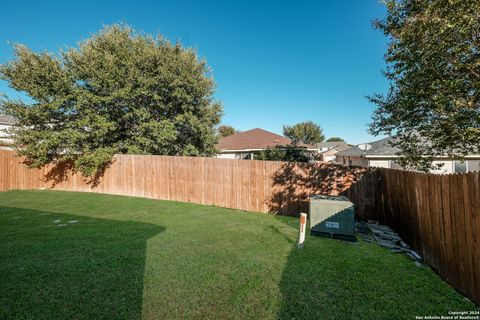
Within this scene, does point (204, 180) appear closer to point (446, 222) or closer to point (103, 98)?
point (103, 98)

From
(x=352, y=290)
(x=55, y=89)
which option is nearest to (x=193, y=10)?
(x=55, y=89)

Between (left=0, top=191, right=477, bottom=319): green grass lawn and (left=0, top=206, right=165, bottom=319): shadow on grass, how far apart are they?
2cm

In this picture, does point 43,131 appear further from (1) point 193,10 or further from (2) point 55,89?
(1) point 193,10

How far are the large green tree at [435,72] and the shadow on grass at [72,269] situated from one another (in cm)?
692

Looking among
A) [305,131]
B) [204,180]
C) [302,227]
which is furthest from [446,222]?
[305,131]

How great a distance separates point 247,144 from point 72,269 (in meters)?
17.8

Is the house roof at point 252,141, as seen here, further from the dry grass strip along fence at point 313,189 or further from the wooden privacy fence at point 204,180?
the dry grass strip along fence at point 313,189

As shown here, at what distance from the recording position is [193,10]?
38.4 ft

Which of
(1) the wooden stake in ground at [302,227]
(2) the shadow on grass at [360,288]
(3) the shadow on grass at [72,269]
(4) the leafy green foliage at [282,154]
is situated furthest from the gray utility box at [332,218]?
(4) the leafy green foliage at [282,154]

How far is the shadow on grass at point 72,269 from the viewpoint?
2791mm

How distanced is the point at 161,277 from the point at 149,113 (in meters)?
12.1

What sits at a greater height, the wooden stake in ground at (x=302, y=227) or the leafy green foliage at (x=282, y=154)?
the leafy green foliage at (x=282, y=154)

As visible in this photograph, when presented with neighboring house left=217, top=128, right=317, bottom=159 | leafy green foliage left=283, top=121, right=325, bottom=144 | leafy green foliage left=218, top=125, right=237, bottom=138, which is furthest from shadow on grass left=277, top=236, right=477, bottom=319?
leafy green foliage left=218, top=125, right=237, bottom=138

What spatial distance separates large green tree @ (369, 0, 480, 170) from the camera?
4375 millimetres
